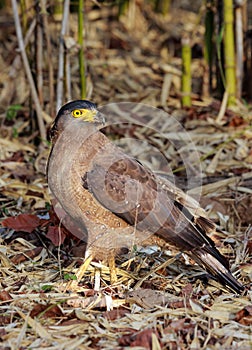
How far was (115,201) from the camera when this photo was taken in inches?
174

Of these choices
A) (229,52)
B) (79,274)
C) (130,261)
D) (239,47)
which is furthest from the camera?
(239,47)

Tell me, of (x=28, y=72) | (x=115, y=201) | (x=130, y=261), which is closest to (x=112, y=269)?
(x=130, y=261)

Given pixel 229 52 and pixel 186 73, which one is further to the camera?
pixel 186 73

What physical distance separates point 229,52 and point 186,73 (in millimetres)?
535

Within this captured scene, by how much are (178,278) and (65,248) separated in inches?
37.0

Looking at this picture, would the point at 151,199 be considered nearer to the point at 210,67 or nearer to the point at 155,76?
the point at 210,67

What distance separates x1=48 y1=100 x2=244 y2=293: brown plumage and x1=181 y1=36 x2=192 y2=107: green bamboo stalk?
296 centimetres

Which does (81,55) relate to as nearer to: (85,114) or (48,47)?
(48,47)

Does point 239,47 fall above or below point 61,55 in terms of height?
below

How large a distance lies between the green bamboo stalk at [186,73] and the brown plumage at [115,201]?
2.96m

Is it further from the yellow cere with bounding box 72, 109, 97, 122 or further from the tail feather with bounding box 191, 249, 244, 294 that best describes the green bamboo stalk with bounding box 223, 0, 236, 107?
the tail feather with bounding box 191, 249, 244, 294

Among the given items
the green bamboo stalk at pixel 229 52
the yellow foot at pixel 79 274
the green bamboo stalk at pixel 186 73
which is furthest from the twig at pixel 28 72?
the yellow foot at pixel 79 274

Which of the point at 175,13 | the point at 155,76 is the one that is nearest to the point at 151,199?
the point at 155,76

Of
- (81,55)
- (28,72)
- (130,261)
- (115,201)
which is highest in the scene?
(81,55)
